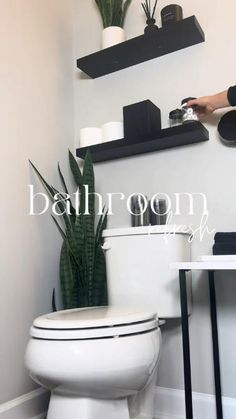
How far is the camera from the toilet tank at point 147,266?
156 centimetres

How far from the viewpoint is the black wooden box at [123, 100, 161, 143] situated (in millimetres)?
1788

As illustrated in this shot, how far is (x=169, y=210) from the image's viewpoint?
5.89 feet

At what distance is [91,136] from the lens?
2.00 metres

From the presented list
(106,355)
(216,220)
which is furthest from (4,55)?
(106,355)

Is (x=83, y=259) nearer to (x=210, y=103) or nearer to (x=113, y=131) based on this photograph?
(x=113, y=131)

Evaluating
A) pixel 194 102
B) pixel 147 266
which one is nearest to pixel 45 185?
pixel 147 266

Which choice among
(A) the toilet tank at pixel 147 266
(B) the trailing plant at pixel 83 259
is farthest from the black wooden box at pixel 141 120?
(A) the toilet tank at pixel 147 266

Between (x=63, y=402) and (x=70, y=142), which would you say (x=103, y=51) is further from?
(x=63, y=402)

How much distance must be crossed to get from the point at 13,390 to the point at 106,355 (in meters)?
0.66

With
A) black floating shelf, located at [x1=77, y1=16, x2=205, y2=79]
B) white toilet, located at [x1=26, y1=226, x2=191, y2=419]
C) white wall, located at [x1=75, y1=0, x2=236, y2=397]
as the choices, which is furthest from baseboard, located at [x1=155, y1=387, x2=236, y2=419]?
black floating shelf, located at [x1=77, y1=16, x2=205, y2=79]

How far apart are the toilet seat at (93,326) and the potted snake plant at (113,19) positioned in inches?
53.1

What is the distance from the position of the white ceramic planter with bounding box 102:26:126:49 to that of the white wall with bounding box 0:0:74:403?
0.93 ft

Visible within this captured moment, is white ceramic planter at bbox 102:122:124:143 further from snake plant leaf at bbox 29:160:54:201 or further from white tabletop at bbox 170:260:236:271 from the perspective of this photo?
white tabletop at bbox 170:260:236:271

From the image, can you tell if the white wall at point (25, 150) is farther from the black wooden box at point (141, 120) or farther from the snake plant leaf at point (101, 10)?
the black wooden box at point (141, 120)
